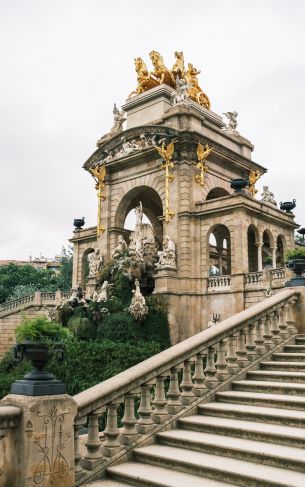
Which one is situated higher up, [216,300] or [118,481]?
[216,300]

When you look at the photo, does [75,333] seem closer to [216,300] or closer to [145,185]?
[216,300]

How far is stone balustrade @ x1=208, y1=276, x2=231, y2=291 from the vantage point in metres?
22.5

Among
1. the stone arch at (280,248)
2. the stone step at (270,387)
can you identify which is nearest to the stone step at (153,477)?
the stone step at (270,387)

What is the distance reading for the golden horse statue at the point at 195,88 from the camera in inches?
1176

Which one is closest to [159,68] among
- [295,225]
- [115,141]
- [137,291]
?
[115,141]

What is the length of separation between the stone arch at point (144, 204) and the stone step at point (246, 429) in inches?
770

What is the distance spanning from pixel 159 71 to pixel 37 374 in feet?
91.1

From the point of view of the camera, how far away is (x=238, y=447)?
18.9 ft

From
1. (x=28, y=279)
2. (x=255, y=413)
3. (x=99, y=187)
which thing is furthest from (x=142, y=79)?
(x=28, y=279)

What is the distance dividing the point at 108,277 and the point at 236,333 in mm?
17343

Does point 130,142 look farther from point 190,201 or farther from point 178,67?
point 178,67

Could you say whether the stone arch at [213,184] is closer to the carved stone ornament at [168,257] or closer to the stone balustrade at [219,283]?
the carved stone ornament at [168,257]

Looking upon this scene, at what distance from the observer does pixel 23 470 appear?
199 inches

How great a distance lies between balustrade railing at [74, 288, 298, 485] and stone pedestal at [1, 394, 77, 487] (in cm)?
31
